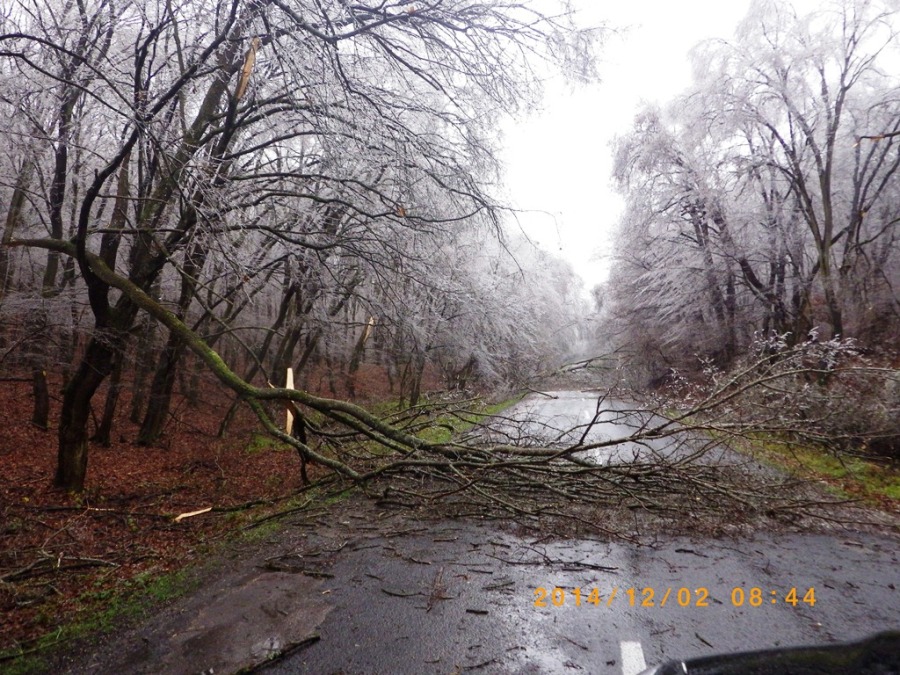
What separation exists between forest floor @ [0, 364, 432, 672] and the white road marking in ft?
11.4

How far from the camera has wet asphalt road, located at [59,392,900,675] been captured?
3213 mm

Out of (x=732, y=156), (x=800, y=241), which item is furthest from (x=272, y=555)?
(x=800, y=241)

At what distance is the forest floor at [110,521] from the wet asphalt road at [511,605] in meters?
0.66

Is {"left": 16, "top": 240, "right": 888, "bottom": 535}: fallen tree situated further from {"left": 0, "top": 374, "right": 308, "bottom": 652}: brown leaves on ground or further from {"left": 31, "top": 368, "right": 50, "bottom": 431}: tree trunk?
{"left": 31, "top": 368, "right": 50, "bottom": 431}: tree trunk

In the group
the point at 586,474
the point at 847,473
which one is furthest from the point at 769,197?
the point at 586,474

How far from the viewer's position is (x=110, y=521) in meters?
6.25

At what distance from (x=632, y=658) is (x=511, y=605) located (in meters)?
0.98

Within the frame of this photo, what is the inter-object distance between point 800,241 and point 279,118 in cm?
1480

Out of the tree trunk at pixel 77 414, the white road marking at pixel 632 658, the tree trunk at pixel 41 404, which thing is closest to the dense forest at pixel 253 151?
the tree trunk at pixel 77 414

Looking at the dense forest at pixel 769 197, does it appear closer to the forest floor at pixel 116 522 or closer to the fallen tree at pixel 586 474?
the fallen tree at pixel 586 474

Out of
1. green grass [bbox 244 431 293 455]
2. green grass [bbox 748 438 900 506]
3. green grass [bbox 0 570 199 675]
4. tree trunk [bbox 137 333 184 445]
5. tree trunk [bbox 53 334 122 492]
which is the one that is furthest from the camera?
green grass [bbox 244 431 293 455]

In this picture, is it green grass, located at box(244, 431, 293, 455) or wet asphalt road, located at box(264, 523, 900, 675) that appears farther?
green grass, located at box(244, 431, 293, 455)

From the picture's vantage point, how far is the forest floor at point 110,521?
408 cm
